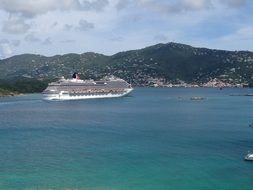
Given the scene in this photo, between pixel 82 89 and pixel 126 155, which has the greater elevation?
pixel 82 89

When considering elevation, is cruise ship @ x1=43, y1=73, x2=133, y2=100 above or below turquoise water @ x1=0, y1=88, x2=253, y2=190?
above

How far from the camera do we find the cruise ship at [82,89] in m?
154

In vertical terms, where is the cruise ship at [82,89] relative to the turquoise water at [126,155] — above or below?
above

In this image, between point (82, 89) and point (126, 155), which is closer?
point (126, 155)

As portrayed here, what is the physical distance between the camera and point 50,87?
157125 mm

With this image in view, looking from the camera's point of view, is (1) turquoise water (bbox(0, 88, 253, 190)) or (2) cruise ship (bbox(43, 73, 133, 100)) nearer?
(1) turquoise water (bbox(0, 88, 253, 190))

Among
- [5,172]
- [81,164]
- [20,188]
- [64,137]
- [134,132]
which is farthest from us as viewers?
[134,132]

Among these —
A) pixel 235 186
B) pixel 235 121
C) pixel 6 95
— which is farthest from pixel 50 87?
pixel 235 186

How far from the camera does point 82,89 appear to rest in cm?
16188

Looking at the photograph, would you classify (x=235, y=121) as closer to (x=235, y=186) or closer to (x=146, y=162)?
(x=146, y=162)

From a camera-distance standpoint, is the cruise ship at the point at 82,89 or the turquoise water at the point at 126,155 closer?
Answer: the turquoise water at the point at 126,155

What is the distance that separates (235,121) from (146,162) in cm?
4224

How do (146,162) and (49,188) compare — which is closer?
(49,188)

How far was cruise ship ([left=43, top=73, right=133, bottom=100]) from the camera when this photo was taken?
15438 cm
